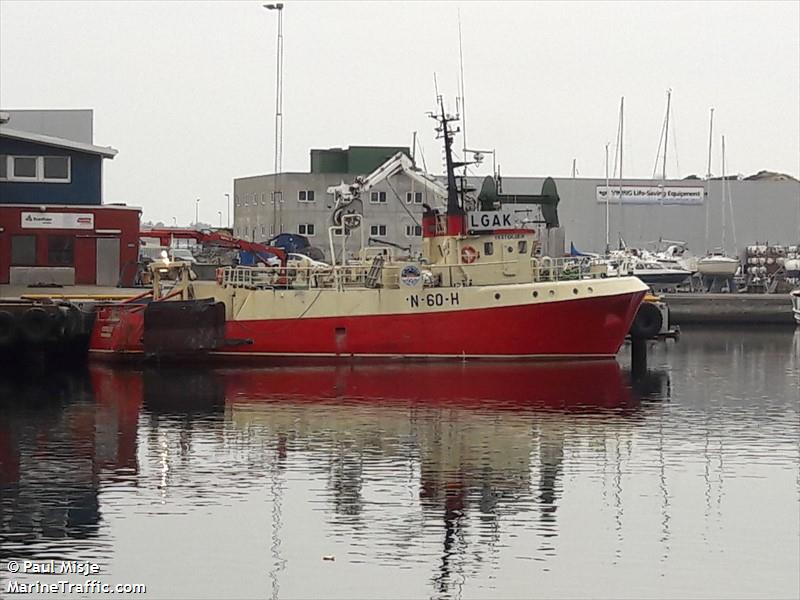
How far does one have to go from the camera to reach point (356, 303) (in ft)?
116

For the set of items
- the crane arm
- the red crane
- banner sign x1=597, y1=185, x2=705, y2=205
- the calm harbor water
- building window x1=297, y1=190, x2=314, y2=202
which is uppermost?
banner sign x1=597, y1=185, x2=705, y2=205

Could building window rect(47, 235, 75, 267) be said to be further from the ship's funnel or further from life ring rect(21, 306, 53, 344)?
the ship's funnel

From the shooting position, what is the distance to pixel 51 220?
4312 cm

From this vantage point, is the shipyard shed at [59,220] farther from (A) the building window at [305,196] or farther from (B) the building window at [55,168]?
(A) the building window at [305,196]

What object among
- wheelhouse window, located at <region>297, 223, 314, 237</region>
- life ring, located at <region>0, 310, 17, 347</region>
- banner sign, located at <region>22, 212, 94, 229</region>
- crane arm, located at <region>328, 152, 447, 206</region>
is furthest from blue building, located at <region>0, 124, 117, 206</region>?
wheelhouse window, located at <region>297, 223, 314, 237</region>

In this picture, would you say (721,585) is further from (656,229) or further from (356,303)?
(656,229)

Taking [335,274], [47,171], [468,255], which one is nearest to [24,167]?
[47,171]

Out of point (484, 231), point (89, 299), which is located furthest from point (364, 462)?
point (89, 299)

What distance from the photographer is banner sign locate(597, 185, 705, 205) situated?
75250mm

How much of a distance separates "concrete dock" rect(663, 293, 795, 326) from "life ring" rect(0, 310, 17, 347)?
3003 cm

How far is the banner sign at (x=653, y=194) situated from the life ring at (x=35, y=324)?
44864 millimetres

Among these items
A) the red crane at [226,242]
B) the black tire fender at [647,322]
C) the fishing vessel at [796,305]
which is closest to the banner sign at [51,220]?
the red crane at [226,242]

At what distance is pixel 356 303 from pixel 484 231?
11.6ft

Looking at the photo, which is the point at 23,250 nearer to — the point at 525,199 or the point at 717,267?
the point at 525,199
